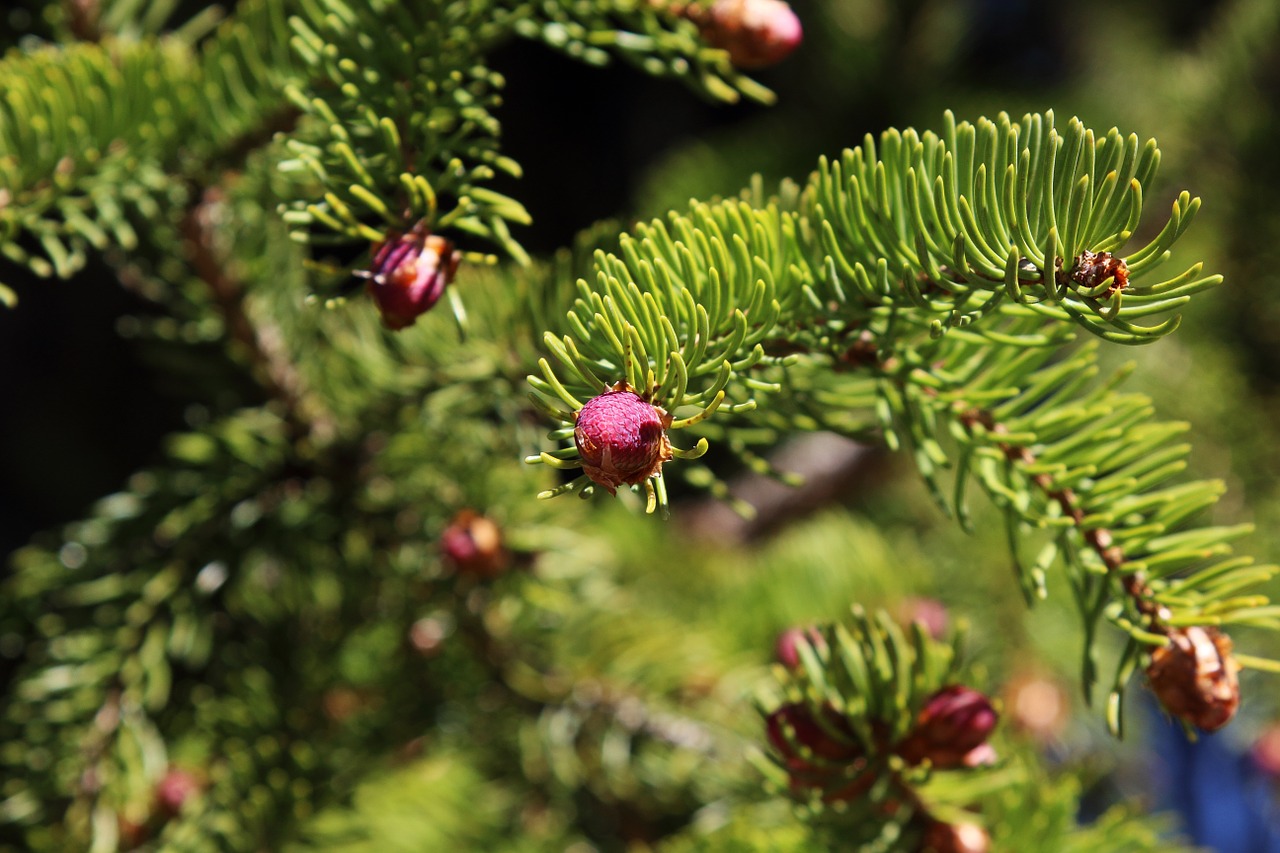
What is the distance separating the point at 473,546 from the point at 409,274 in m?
0.22

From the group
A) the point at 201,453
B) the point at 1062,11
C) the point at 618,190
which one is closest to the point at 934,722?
the point at 201,453

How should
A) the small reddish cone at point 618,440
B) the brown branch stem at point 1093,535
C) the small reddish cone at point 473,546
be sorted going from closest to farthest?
1. the small reddish cone at point 618,440
2. the brown branch stem at point 1093,535
3. the small reddish cone at point 473,546

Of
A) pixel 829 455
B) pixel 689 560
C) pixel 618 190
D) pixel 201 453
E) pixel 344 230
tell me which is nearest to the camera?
pixel 344 230

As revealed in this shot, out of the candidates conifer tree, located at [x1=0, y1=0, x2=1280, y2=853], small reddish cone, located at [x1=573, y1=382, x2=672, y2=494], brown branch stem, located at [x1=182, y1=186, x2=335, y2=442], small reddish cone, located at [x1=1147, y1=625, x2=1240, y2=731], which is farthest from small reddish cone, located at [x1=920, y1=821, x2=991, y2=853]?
brown branch stem, located at [x1=182, y1=186, x2=335, y2=442]

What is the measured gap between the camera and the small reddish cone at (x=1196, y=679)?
342mm

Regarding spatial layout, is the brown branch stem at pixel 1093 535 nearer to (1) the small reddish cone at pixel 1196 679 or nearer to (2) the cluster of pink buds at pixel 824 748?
(1) the small reddish cone at pixel 1196 679

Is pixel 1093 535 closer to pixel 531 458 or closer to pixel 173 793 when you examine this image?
pixel 531 458

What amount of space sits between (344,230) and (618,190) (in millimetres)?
1196

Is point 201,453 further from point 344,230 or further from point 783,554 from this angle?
point 783,554

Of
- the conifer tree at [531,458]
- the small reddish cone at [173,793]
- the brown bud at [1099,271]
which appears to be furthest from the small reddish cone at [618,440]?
the small reddish cone at [173,793]

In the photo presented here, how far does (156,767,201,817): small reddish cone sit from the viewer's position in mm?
556

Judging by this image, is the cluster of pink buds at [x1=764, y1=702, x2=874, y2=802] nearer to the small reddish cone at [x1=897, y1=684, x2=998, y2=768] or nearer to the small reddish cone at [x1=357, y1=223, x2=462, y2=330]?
the small reddish cone at [x1=897, y1=684, x2=998, y2=768]

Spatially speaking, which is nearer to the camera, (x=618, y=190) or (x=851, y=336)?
(x=851, y=336)

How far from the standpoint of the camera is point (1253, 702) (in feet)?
3.03
